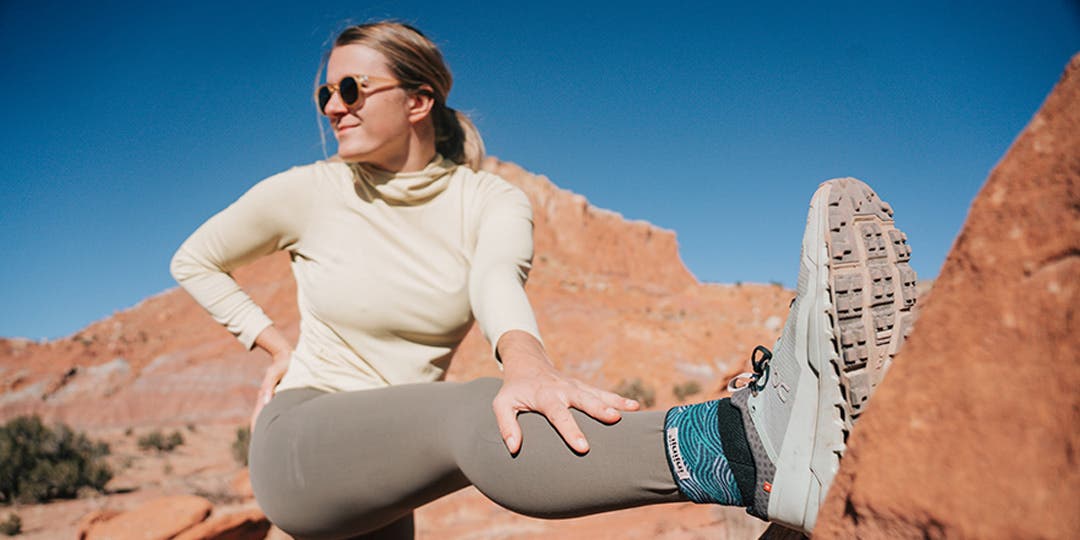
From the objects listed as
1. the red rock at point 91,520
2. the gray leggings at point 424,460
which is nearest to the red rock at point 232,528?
the red rock at point 91,520

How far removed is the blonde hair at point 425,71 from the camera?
204 centimetres

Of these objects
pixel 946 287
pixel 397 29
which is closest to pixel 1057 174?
pixel 946 287

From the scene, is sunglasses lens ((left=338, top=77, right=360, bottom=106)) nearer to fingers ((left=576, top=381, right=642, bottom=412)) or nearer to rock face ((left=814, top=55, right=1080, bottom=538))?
fingers ((left=576, top=381, right=642, bottom=412))

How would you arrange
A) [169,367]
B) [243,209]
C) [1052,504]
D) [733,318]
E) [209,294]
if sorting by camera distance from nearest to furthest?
[1052,504] → [243,209] → [209,294] → [169,367] → [733,318]

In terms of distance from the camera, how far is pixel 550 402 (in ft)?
3.69

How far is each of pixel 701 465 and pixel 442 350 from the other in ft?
3.79

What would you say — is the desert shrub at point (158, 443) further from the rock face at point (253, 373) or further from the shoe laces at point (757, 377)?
the shoe laces at point (757, 377)

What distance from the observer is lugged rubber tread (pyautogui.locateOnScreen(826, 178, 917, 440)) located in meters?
0.99

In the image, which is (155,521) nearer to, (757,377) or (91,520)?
(91,520)

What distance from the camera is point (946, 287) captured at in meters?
0.77

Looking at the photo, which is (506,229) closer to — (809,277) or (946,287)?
(809,277)

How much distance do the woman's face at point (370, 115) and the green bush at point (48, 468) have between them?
9.65 m

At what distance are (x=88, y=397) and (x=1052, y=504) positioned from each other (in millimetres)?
25860

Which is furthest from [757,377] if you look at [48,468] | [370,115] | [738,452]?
[48,468]
